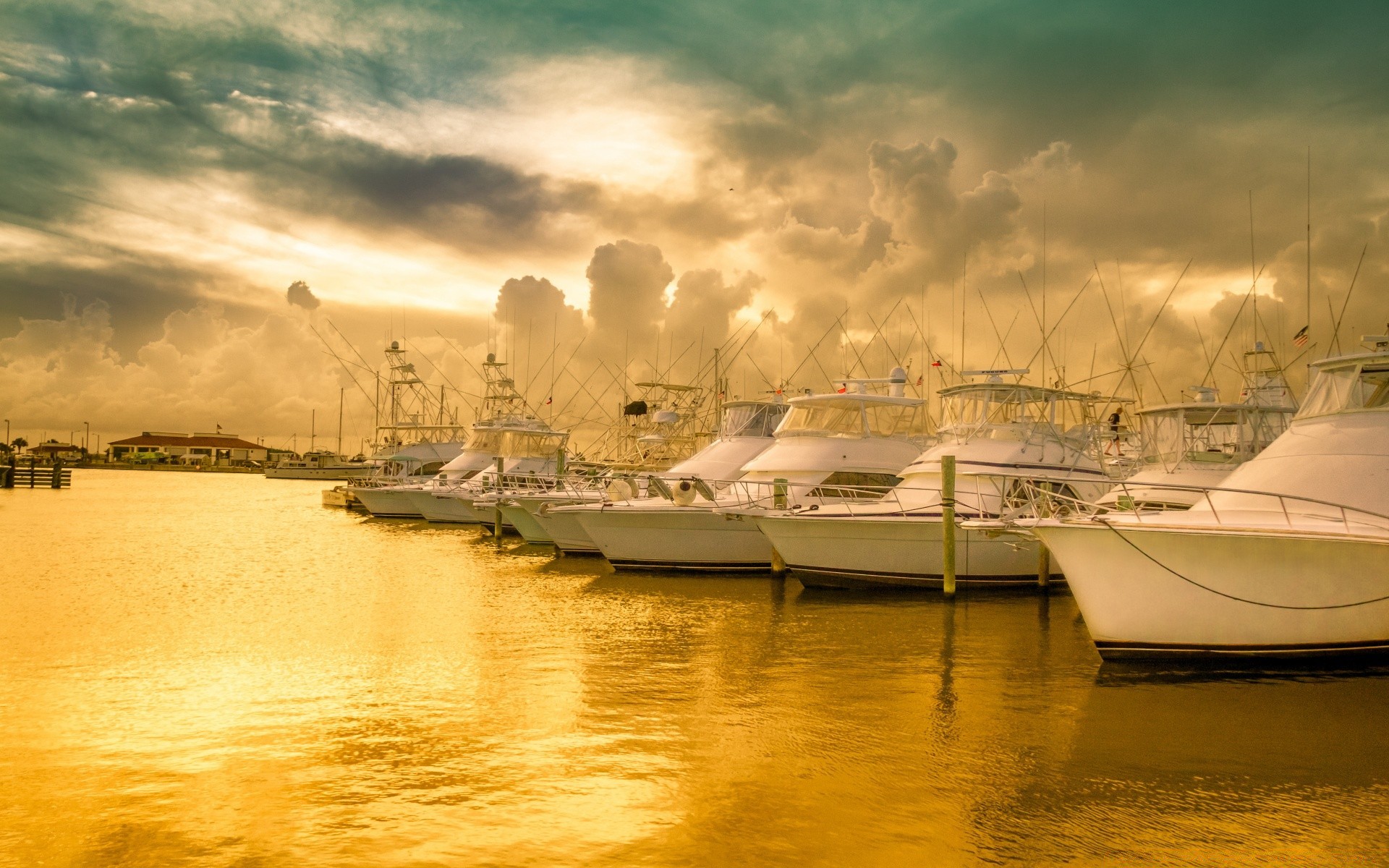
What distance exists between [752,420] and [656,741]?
21341 mm

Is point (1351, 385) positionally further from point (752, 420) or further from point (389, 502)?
point (389, 502)

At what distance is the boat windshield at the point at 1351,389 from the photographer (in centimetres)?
1430

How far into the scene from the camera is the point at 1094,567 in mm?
12844

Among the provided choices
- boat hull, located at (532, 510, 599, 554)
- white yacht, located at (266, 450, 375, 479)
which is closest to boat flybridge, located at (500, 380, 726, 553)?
boat hull, located at (532, 510, 599, 554)

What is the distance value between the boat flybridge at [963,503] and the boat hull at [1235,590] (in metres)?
6.36

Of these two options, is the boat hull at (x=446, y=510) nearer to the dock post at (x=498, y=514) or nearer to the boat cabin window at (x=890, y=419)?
the dock post at (x=498, y=514)

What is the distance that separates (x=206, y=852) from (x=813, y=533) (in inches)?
570

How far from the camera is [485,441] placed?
1891 inches

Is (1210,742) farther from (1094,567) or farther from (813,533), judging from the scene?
(813,533)

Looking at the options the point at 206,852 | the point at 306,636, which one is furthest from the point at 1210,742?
the point at 306,636

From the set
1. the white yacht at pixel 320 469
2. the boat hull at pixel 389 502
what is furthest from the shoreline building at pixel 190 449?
the boat hull at pixel 389 502

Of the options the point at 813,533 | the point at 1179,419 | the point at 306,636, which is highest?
the point at 1179,419

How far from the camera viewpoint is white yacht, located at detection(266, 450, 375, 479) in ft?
379

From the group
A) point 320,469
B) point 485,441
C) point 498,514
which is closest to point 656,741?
point 498,514
